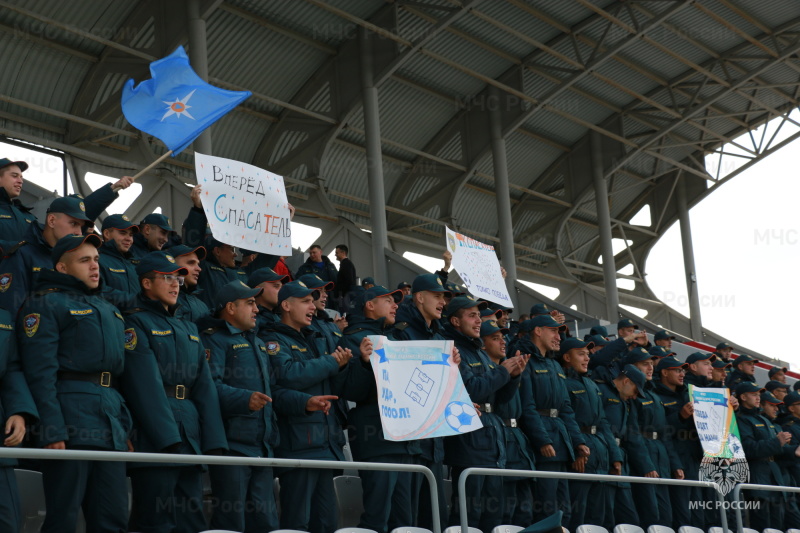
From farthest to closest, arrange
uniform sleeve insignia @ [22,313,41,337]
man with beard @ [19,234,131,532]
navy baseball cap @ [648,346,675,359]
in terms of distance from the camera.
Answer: navy baseball cap @ [648,346,675,359] → uniform sleeve insignia @ [22,313,41,337] → man with beard @ [19,234,131,532]

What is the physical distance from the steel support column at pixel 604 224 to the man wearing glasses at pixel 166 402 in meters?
19.9

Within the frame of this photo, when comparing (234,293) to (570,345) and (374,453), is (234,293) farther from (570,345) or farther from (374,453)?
(570,345)

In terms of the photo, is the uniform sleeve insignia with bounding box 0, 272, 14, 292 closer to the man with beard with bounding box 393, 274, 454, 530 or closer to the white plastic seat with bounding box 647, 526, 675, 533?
the man with beard with bounding box 393, 274, 454, 530

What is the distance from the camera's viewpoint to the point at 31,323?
175 inches

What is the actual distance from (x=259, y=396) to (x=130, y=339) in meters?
0.75

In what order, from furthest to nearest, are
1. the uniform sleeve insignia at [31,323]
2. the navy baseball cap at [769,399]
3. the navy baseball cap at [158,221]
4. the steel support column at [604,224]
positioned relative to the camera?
the steel support column at [604,224]
the navy baseball cap at [769,399]
the navy baseball cap at [158,221]
the uniform sleeve insignia at [31,323]

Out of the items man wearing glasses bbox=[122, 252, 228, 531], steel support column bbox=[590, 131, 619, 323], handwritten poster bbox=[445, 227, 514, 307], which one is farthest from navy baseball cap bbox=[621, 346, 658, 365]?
steel support column bbox=[590, 131, 619, 323]

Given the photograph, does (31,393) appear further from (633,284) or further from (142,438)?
(633,284)

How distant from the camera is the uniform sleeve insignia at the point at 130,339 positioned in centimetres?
485

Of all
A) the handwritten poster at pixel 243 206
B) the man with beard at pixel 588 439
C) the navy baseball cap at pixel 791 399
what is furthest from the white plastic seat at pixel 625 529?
the navy baseball cap at pixel 791 399

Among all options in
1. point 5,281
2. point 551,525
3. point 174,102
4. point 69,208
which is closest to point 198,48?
point 174,102

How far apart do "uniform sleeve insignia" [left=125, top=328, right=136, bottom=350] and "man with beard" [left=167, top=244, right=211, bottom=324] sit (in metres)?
1.20

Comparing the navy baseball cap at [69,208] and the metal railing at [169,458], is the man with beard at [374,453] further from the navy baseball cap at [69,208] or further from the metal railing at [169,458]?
the navy baseball cap at [69,208]

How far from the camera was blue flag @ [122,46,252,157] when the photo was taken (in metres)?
7.55
